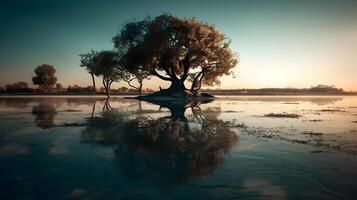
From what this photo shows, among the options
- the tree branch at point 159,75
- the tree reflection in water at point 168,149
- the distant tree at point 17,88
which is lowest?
the tree reflection in water at point 168,149

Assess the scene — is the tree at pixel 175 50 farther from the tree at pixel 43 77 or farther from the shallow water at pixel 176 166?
the tree at pixel 43 77

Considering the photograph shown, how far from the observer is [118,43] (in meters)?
59.1

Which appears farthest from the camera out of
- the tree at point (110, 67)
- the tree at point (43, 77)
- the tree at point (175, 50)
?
the tree at point (43, 77)

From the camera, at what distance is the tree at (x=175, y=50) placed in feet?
176

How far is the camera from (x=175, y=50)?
174 ft

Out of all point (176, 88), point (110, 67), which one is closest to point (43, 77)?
Answer: point (110, 67)

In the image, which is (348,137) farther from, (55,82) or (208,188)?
(55,82)

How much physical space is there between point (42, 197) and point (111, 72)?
67701mm

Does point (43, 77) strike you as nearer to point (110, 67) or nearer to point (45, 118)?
point (110, 67)

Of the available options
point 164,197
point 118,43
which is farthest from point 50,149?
point 118,43

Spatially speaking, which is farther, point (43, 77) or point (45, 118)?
point (43, 77)

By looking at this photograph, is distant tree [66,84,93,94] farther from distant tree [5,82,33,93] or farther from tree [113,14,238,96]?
tree [113,14,238,96]

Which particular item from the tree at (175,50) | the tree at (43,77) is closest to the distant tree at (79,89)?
the tree at (43,77)

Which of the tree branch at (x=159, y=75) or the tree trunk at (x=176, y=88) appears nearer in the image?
the tree trunk at (x=176, y=88)
